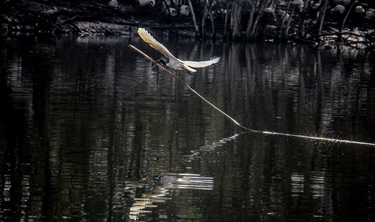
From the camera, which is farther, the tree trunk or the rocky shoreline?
the tree trunk

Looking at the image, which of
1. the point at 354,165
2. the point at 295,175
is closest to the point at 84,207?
the point at 295,175

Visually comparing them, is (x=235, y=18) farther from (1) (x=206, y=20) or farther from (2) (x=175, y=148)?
(2) (x=175, y=148)

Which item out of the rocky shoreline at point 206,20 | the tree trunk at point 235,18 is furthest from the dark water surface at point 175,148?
the tree trunk at point 235,18

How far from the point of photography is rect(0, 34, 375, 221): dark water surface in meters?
9.44

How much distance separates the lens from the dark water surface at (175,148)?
9.44 metres

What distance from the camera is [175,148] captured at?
42.2 ft

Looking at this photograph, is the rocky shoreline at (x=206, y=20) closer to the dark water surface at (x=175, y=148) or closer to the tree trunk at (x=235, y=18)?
the tree trunk at (x=235, y=18)

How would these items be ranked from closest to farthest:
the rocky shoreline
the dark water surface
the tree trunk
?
the dark water surface, the rocky shoreline, the tree trunk

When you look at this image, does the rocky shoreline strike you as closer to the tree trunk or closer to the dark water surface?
the tree trunk

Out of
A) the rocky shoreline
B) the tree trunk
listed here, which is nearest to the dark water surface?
the rocky shoreline

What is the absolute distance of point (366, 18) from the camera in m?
46.0

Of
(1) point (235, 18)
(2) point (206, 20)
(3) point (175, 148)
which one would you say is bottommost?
(2) point (206, 20)

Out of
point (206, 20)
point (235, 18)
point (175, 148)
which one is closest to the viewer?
point (175, 148)

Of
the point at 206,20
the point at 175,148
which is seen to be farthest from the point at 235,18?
the point at 175,148
